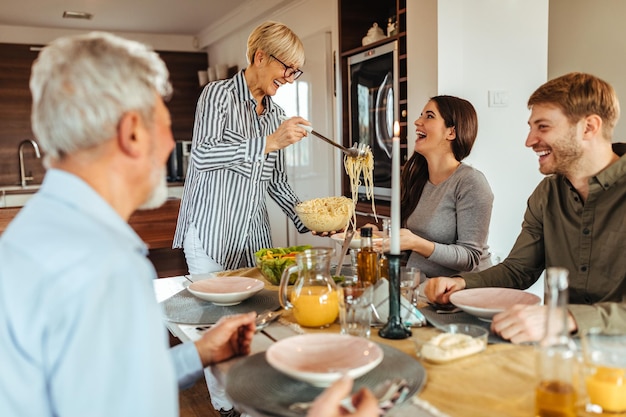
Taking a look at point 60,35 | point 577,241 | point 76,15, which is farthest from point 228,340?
point 60,35

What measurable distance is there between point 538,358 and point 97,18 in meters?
6.22

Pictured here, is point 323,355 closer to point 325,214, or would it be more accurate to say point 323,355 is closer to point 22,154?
point 325,214

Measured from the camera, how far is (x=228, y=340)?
124 cm

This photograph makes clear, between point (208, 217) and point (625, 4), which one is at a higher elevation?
point (625, 4)

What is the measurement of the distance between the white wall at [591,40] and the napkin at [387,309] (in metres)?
3.12

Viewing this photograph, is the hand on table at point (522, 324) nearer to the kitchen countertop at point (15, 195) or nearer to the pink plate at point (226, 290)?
the pink plate at point (226, 290)

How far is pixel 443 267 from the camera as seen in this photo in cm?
226

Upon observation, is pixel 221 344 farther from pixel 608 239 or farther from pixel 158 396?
pixel 608 239

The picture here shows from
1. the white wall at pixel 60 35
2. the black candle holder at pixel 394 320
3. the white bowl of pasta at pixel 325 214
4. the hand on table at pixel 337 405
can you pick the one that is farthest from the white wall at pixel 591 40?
the white wall at pixel 60 35

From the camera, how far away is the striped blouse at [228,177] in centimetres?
228

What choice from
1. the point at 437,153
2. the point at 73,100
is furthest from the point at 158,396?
the point at 437,153

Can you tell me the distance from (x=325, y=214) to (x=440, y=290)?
2.21 ft

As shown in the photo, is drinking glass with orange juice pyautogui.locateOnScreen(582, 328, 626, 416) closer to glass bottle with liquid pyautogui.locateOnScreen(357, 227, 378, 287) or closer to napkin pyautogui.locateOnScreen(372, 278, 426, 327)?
napkin pyautogui.locateOnScreen(372, 278, 426, 327)

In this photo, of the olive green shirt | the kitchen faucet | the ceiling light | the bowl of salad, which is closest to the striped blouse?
the bowl of salad
